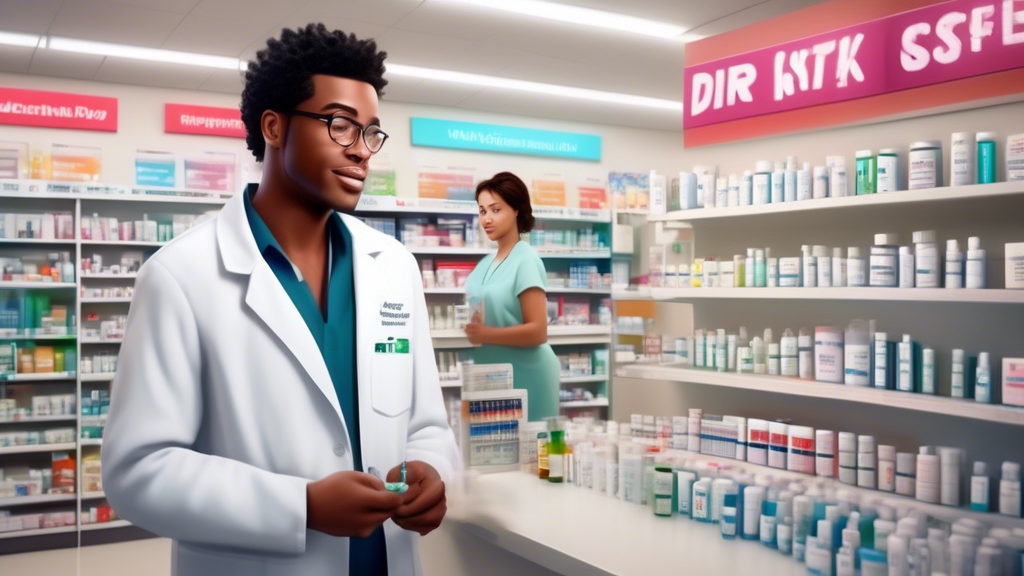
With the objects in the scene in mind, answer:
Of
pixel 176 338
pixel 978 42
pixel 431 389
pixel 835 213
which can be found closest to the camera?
pixel 176 338

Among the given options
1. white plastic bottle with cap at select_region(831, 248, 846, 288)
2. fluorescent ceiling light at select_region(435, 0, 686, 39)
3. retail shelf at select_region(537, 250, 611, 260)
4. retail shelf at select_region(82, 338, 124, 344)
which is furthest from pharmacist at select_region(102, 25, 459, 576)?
retail shelf at select_region(537, 250, 611, 260)

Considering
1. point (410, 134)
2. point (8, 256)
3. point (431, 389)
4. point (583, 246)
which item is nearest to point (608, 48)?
point (583, 246)

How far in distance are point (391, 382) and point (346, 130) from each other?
0.44 metres

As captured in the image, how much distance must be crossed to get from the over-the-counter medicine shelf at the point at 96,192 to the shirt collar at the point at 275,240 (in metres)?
5.69

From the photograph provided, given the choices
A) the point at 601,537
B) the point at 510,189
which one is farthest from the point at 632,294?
the point at 601,537

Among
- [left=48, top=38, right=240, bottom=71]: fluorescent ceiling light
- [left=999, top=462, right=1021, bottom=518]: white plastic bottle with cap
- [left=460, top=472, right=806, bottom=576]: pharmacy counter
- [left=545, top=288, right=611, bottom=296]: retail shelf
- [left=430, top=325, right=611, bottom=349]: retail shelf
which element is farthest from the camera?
[left=545, top=288, right=611, bottom=296]: retail shelf

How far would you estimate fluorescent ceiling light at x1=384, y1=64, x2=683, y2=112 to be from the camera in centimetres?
739

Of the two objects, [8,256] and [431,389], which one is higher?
[8,256]

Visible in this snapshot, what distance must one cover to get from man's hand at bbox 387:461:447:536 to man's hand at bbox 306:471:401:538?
0.21 ft

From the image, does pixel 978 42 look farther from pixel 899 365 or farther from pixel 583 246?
pixel 583 246

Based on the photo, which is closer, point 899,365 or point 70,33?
point 899,365

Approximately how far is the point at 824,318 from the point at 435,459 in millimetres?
2628

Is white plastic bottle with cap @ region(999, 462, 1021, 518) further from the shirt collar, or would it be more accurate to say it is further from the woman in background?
the shirt collar

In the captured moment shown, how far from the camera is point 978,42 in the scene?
3.01 meters
